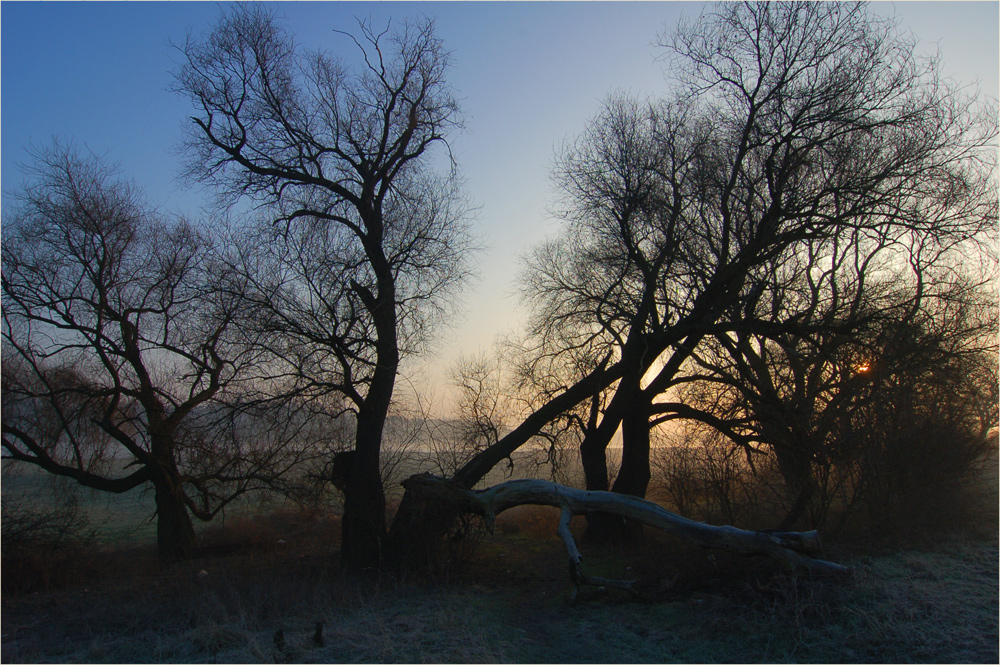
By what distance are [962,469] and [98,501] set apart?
29.5m

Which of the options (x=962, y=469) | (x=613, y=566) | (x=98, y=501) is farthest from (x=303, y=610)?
(x=98, y=501)

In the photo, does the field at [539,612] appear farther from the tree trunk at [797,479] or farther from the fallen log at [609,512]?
the tree trunk at [797,479]

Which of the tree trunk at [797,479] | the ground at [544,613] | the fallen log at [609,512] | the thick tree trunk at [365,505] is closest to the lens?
the ground at [544,613]

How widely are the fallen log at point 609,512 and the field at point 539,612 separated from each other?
0.27 m

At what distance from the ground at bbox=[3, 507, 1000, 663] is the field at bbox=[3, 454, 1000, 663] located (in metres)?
0.03

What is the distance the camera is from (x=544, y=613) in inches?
362

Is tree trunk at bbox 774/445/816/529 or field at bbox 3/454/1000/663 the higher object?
tree trunk at bbox 774/445/816/529

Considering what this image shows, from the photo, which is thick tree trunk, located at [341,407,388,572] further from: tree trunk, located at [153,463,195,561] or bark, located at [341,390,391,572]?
tree trunk, located at [153,463,195,561]

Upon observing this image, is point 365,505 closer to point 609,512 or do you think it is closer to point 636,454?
point 609,512

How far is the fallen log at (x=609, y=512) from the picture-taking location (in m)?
8.80

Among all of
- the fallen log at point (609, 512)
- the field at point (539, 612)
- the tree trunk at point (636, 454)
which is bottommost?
the field at point (539, 612)

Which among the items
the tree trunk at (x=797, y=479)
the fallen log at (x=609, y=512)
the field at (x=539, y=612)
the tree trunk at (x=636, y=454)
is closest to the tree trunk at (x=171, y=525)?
the field at (x=539, y=612)

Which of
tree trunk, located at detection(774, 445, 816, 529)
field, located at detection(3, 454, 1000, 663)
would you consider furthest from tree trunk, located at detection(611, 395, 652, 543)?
tree trunk, located at detection(774, 445, 816, 529)

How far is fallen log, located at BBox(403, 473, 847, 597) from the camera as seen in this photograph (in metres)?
8.80
